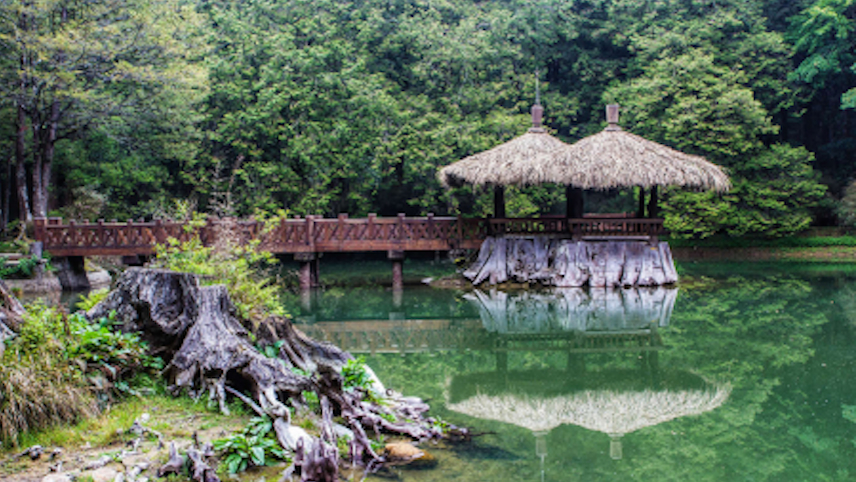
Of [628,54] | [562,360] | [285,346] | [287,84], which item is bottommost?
[562,360]

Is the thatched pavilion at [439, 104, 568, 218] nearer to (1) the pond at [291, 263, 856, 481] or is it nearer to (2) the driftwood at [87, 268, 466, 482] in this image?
(1) the pond at [291, 263, 856, 481]

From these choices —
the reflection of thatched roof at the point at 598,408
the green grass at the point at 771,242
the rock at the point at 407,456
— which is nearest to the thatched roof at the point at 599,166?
the green grass at the point at 771,242

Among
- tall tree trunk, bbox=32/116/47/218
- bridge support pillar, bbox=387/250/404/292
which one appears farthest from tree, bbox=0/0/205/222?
bridge support pillar, bbox=387/250/404/292

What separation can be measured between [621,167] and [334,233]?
5.92 metres

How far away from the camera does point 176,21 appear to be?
1750 centimetres

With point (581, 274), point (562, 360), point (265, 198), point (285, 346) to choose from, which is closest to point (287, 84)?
point (265, 198)

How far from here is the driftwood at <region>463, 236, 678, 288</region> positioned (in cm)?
1453

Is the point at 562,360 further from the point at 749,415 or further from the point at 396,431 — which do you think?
the point at 396,431

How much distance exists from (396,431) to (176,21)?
14.7 m

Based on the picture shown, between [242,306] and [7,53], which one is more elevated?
[7,53]

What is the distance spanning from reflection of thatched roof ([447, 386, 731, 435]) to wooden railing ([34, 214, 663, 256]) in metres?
7.99

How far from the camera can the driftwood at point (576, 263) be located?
1453 centimetres

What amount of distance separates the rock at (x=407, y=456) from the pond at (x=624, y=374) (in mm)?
133

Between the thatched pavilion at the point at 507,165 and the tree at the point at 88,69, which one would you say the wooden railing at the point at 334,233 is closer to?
the thatched pavilion at the point at 507,165
